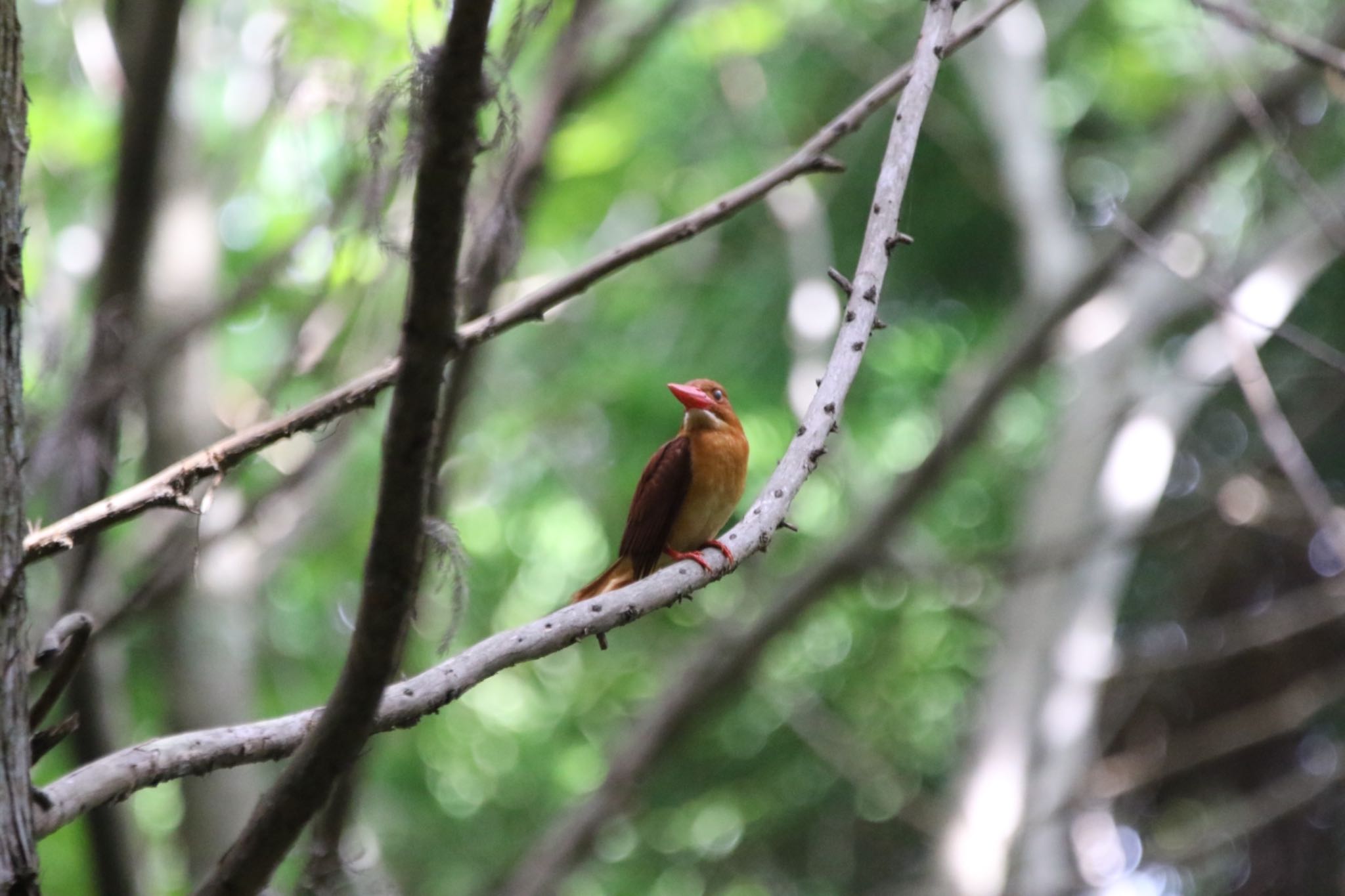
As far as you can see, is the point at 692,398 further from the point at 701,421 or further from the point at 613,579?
the point at 613,579

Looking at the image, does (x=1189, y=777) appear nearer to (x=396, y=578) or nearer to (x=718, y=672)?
(x=718, y=672)

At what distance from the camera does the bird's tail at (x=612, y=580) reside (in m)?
3.87

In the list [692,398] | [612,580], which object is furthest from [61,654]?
[692,398]

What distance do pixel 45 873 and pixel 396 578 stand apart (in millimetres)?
5717

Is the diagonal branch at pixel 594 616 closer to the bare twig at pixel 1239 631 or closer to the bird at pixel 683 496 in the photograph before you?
the bird at pixel 683 496

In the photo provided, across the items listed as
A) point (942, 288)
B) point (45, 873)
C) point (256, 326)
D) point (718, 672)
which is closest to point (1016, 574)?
point (718, 672)

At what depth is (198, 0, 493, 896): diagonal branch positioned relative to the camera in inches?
58.8

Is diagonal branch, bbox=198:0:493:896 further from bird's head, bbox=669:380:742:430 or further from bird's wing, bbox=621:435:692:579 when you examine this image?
bird's head, bbox=669:380:742:430

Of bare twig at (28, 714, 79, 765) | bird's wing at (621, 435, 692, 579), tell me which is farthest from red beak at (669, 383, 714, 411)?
bare twig at (28, 714, 79, 765)

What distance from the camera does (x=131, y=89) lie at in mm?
4148

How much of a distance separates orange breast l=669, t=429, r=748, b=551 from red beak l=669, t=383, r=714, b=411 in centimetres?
9

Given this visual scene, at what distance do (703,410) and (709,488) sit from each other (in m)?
0.36

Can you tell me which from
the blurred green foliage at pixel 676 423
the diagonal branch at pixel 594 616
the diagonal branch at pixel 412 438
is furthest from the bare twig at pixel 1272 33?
the blurred green foliage at pixel 676 423

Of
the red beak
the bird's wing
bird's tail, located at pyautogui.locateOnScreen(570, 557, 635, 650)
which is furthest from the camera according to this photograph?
the red beak
